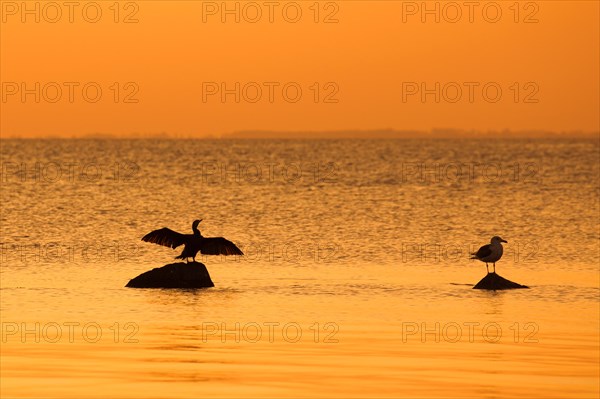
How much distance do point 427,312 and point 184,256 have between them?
7.10 metres

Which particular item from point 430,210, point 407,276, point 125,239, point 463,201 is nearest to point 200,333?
point 407,276

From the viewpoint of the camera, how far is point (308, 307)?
26.0m

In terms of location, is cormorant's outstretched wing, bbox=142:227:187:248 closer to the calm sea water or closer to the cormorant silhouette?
the cormorant silhouette

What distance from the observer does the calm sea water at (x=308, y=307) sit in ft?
58.9

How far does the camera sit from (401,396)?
1678cm

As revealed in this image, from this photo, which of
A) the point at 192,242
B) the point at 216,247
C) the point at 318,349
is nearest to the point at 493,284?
the point at 216,247

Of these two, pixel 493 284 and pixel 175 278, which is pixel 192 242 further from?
pixel 493 284

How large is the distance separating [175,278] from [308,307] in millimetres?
4192

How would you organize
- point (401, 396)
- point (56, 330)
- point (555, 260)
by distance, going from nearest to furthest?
point (401, 396) → point (56, 330) → point (555, 260)

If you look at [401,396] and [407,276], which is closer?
[401,396]

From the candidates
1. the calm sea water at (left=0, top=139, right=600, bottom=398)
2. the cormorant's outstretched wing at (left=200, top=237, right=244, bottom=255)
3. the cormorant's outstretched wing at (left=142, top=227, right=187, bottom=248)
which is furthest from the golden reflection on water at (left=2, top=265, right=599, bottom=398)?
the cormorant's outstretched wing at (left=200, top=237, right=244, bottom=255)

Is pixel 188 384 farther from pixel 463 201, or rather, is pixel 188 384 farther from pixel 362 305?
pixel 463 201

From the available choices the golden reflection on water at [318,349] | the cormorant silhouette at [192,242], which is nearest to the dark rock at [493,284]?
the golden reflection on water at [318,349]

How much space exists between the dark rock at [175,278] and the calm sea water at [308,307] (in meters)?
0.39
